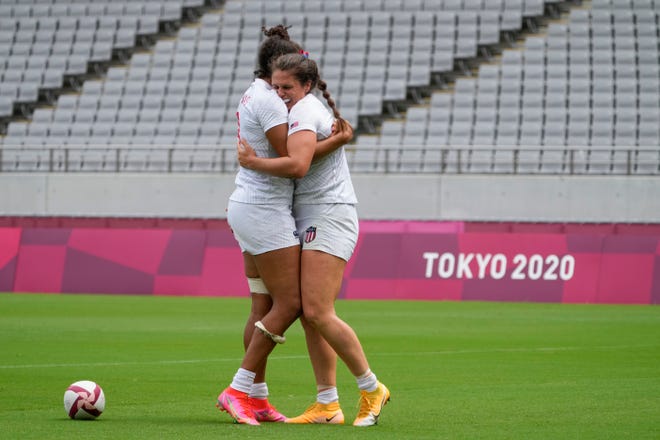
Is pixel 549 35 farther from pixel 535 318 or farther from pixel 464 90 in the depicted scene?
pixel 535 318

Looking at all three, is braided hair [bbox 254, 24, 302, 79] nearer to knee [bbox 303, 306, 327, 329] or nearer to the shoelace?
knee [bbox 303, 306, 327, 329]

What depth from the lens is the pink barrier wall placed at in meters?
20.3

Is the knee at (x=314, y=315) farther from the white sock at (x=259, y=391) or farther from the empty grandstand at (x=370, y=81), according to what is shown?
the empty grandstand at (x=370, y=81)

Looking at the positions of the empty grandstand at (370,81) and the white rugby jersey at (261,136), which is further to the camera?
the empty grandstand at (370,81)

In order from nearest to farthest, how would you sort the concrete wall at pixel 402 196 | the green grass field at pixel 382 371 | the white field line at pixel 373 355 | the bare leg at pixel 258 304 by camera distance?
the green grass field at pixel 382 371 < the bare leg at pixel 258 304 < the white field line at pixel 373 355 < the concrete wall at pixel 402 196

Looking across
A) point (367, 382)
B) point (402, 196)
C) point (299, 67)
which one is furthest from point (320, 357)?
point (402, 196)

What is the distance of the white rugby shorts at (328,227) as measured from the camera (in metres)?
7.03

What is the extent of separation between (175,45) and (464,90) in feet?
25.1

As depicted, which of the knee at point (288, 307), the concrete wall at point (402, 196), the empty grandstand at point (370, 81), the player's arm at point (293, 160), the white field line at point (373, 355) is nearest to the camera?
the player's arm at point (293, 160)

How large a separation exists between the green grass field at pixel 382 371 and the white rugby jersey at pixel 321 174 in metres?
1.26

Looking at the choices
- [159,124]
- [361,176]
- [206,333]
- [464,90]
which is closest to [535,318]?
[206,333]

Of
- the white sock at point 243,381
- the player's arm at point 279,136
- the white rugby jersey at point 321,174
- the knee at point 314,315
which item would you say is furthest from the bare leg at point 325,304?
the player's arm at point 279,136

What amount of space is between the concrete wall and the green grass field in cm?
606

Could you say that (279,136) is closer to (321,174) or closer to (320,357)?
(321,174)
